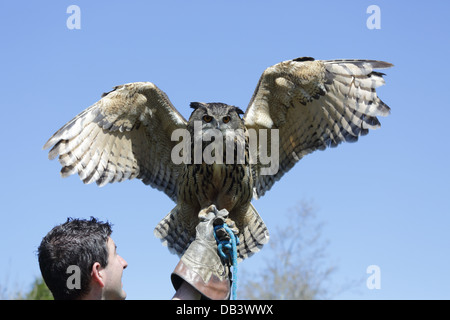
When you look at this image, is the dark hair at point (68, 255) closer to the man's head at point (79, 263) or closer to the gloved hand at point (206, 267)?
the man's head at point (79, 263)

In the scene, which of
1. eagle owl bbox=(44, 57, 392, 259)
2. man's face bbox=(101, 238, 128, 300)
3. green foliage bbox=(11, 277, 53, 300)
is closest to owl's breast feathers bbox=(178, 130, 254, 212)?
eagle owl bbox=(44, 57, 392, 259)

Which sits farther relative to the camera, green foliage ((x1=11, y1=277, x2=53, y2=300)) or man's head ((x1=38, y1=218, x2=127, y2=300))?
green foliage ((x1=11, y1=277, x2=53, y2=300))

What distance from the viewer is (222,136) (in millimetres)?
4992

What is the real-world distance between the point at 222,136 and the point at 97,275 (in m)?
2.50

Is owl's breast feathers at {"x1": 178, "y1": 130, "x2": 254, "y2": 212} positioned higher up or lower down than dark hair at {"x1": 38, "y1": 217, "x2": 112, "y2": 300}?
higher up

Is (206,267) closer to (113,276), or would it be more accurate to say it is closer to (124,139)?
(113,276)

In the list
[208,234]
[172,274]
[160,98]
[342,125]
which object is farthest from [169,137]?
[172,274]

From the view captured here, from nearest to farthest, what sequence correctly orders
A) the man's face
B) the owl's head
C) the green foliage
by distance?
the man's face
the owl's head
the green foliage

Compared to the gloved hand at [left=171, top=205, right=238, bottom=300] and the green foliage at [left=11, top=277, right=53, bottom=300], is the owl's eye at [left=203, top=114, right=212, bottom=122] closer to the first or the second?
the gloved hand at [left=171, top=205, right=238, bottom=300]

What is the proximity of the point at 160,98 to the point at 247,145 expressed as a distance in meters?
0.97

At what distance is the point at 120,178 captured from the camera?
555 cm

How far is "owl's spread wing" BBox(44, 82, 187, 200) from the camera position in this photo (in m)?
5.26

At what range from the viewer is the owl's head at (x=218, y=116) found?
5.03 m

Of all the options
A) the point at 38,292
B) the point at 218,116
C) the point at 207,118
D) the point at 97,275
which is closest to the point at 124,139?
the point at 207,118
